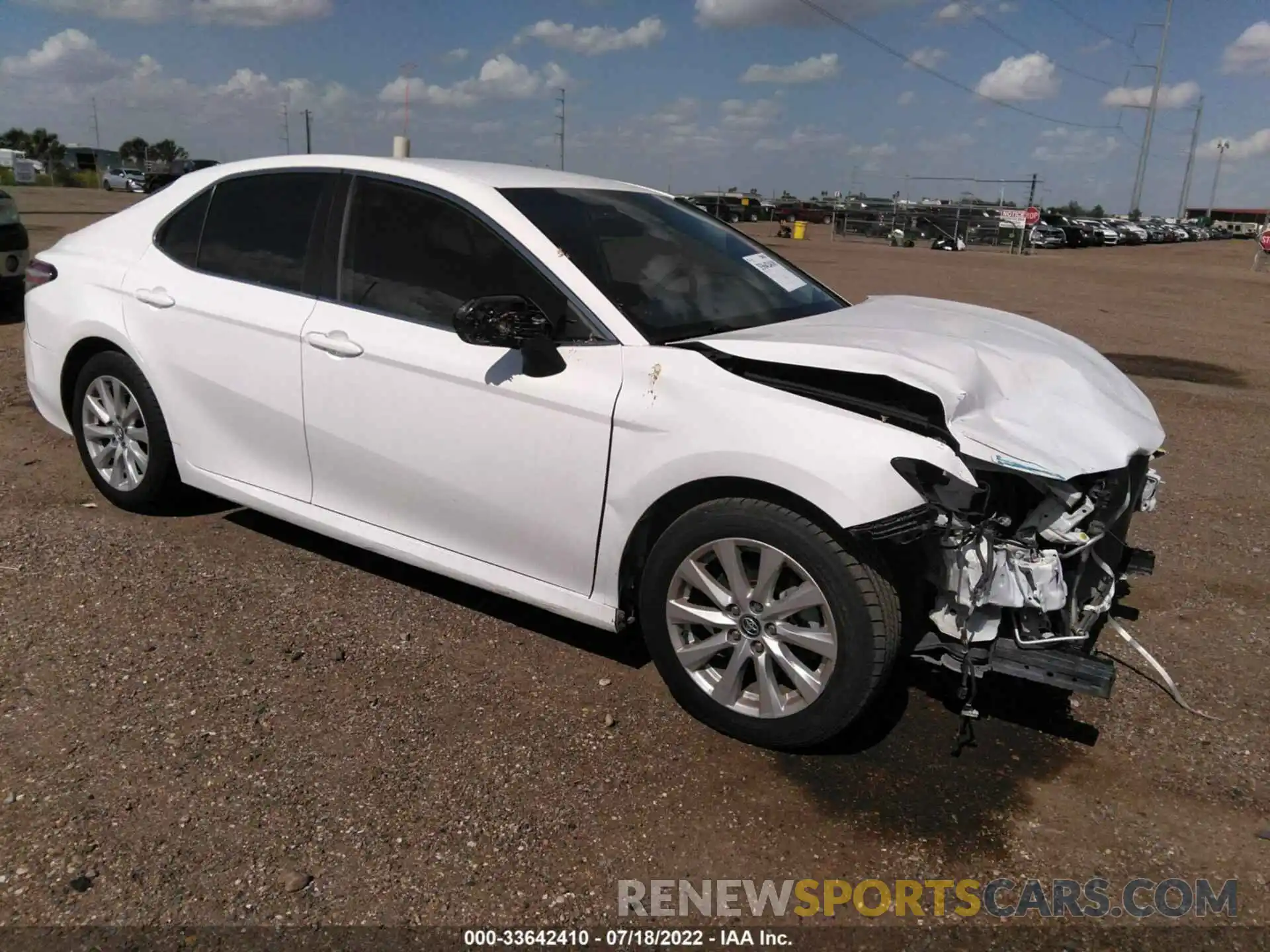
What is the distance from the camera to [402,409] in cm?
352

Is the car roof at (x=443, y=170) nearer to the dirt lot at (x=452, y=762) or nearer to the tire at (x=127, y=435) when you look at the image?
the tire at (x=127, y=435)

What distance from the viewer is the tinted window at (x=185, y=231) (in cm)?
430

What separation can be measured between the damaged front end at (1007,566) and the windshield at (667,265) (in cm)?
107

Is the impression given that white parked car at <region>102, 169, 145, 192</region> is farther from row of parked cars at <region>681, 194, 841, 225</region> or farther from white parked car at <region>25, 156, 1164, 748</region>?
white parked car at <region>25, 156, 1164, 748</region>

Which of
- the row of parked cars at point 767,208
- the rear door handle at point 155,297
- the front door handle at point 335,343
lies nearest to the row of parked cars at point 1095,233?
the row of parked cars at point 767,208

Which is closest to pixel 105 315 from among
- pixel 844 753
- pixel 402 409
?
pixel 402 409

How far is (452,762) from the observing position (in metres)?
2.98

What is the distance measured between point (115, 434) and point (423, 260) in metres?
2.05

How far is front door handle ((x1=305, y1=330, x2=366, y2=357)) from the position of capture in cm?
361

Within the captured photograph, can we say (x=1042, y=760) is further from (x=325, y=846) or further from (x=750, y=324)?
(x=325, y=846)

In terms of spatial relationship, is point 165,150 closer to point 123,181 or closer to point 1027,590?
point 123,181

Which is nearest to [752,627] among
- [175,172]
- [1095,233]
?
[175,172]

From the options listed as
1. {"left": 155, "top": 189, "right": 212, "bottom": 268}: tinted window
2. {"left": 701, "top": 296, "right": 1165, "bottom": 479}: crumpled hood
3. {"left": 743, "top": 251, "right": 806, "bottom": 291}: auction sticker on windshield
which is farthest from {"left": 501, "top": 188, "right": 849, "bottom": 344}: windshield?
{"left": 155, "top": 189, "right": 212, "bottom": 268}: tinted window

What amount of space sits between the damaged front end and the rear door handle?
3.22 meters
